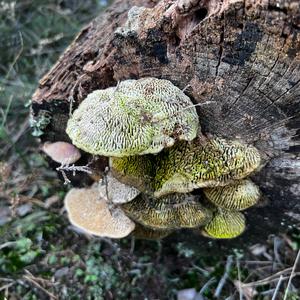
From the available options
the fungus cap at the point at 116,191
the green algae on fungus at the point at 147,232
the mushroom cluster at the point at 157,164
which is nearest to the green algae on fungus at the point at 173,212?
the mushroom cluster at the point at 157,164

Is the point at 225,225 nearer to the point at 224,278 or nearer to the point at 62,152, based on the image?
the point at 224,278

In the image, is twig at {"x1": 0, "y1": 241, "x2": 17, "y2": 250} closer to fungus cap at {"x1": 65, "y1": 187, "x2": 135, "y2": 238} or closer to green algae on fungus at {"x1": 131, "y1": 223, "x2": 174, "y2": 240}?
fungus cap at {"x1": 65, "y1": 187, "x2": 135, "y2": 238}

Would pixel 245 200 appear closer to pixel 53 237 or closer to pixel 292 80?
pixel 292 80

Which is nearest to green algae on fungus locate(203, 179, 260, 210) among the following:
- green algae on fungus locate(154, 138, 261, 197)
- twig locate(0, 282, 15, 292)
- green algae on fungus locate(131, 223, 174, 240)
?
green algae on fungus locate(154, 138, 261, 197)

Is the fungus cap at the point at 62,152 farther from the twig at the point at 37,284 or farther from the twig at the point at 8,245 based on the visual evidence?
the twig at the point at 37,284

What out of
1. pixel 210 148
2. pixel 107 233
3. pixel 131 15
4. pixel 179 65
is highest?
pixel 131 15

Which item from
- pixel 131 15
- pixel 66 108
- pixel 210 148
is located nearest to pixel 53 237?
pixel 66 108
